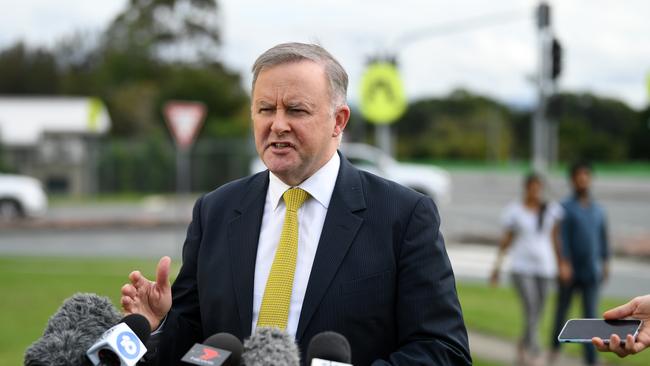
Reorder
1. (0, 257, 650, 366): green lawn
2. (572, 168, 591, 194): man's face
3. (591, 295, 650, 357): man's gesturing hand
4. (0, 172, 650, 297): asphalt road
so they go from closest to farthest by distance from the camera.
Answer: (591, 295, 650, 357): man's gesturing hand, (572, 168, 591, 194): man's face, (0, 257, 650, 366): green lawn, (0, 172, 650, 297): asphalt road

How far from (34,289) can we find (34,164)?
3223 centimetres

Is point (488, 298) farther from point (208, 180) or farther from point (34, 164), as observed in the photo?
point (34, 164)

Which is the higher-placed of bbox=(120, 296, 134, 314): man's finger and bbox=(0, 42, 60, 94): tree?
bbox=(120, 296, 134, 314): man's finger

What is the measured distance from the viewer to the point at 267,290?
2711 mm

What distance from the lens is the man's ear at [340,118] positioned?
280 cm

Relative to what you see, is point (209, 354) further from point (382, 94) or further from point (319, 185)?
point (382, 94)

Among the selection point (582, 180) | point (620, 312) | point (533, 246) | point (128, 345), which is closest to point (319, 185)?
point (128, 345)

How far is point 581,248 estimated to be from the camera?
939 centimetres

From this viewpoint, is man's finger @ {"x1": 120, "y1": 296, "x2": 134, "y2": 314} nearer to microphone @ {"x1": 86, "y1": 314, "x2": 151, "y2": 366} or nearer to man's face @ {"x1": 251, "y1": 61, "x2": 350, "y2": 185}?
microphone @ {"x1": 86, "y1": 314, "x2": 151, "y2": 366}

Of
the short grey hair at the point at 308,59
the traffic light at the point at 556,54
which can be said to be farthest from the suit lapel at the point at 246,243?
the traffic light at the point at 556,54

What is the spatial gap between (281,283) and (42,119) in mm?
50841

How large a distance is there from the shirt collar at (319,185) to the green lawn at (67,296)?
5.51 m

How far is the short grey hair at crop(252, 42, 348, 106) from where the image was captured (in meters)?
2.66

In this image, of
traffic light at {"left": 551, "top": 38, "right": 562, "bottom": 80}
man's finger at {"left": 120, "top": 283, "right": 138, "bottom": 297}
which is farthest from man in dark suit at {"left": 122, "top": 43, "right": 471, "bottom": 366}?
traffic light at {"left": 551, "top": 38, "right": 562, "bottom": 80}
